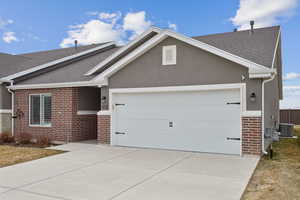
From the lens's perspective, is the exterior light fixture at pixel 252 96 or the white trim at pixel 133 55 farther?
the white trim at pixel 133 55

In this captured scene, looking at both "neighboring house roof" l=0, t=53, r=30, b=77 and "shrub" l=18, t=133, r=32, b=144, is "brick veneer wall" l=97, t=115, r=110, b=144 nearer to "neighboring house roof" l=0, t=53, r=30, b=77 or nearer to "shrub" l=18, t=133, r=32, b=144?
"shrub" l=18, t=133, r=32, b=144

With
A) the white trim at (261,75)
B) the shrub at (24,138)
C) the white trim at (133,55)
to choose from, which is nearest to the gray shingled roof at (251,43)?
the white trim at (261,75)

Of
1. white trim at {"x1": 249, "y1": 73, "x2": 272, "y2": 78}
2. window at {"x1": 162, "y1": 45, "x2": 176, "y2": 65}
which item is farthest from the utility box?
window at {"x1": 162, "y1": 45, "x2": 176, "y2": 65}

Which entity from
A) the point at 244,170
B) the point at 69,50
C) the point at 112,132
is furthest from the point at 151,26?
the point at 69,50

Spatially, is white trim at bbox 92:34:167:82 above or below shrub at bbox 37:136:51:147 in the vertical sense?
above

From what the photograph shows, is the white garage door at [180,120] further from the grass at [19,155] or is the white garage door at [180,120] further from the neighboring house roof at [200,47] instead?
the grass at [19,155]

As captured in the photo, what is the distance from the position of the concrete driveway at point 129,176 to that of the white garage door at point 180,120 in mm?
587

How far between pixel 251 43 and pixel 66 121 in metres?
8.60

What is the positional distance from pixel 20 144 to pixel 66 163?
513 centimetres

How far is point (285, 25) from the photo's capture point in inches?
540

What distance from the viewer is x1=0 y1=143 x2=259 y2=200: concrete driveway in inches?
199

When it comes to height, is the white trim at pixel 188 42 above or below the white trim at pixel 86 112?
above

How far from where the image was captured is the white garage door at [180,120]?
29.0ft

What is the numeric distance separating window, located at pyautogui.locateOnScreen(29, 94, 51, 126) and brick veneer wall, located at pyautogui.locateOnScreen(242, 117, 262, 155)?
8.87 m
